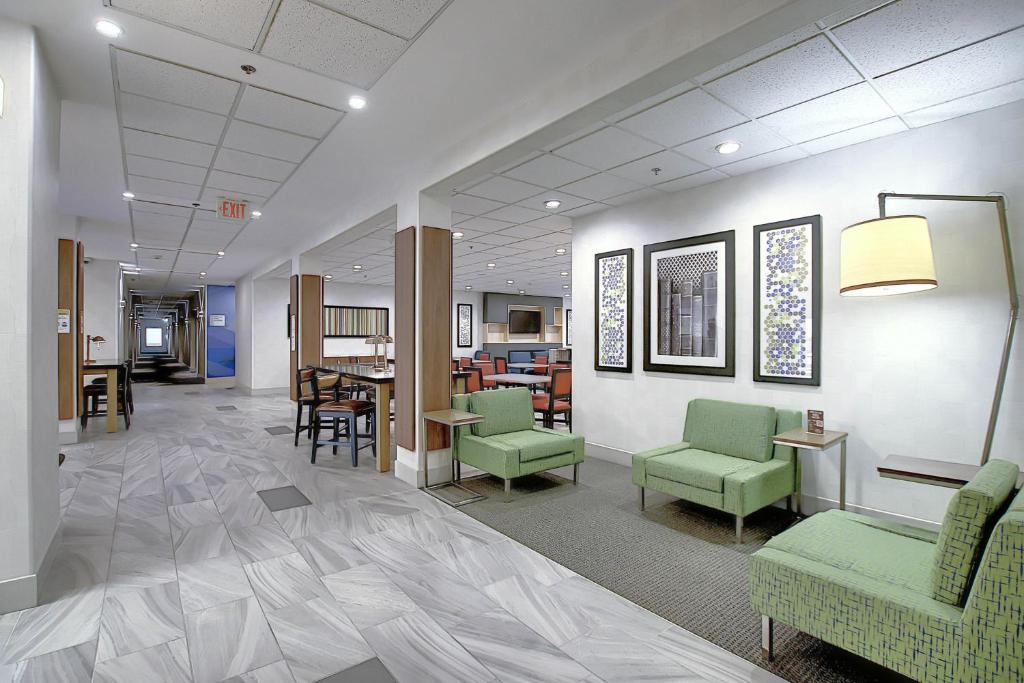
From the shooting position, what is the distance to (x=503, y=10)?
237cm

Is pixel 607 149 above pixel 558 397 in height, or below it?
above

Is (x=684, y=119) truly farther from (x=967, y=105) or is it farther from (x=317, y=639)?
(x=317, y=639)

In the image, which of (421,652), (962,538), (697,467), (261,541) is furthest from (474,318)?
(962,538)

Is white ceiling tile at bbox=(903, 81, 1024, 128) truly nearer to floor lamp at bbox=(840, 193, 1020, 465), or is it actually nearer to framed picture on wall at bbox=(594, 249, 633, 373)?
floor lamp at bbox=(840, 193, 1020, 465)

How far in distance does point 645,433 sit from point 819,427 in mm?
1780

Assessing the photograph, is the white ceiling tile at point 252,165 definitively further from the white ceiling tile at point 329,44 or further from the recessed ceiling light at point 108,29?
the white ceiling tile at point 329,44

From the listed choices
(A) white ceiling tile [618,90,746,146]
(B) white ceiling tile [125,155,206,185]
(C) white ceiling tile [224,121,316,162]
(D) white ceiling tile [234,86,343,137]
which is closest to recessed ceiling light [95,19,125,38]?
(D) white ceiling tile [234,86,343,137]

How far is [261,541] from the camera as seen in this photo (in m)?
3.28

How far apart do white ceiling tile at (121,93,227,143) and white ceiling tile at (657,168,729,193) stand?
377cm

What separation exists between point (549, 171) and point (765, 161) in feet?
5.80

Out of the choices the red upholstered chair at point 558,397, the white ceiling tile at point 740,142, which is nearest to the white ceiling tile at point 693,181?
the white ceiling tile at point 740,142

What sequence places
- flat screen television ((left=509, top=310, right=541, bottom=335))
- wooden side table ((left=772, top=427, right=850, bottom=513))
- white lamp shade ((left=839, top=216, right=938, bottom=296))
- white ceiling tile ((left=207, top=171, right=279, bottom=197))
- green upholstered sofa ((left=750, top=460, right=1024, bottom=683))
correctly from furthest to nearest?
flat screen television ((left=509, top=310, right=541, bottom=335)) < white ceiling tile ((left=207, top=171, right=279, bottom=197)) < wooden side table ((left=772, top=427, right=850, bottom=513)) < white lamp shade ((left=839, top=216, right=938, bottom=296)) < green upholstered sofa ((left=750, top=460, right=1024, bottom=683))

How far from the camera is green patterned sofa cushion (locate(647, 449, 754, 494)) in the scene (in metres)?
3.44

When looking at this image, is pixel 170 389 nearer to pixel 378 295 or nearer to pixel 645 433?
pixel 378 295
